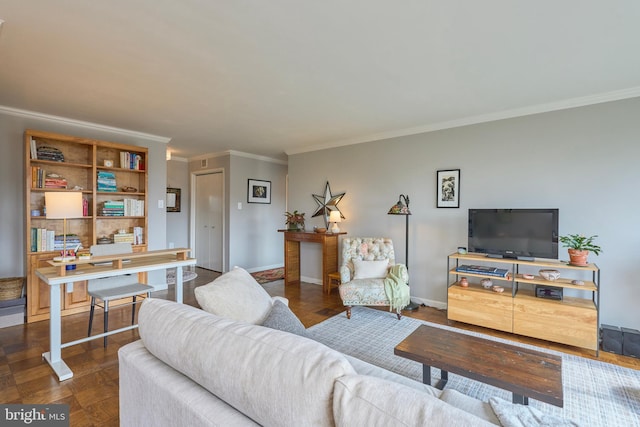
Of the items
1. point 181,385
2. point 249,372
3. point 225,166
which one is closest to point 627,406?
point 249,372

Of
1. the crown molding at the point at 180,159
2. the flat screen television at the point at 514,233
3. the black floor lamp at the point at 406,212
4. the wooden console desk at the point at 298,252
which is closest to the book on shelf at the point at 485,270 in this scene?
the flat screen television at the point at 514,233

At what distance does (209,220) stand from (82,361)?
3813mm

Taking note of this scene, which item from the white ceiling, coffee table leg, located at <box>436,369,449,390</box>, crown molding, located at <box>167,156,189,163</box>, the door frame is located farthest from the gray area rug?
crown molding, located at <box>167,156,189,163</box>

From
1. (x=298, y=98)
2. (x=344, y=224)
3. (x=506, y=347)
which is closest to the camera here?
(x=506, y=347)

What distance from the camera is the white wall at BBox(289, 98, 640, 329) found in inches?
112

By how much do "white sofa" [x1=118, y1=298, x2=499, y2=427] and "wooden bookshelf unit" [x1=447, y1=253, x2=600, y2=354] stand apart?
229 centimetres

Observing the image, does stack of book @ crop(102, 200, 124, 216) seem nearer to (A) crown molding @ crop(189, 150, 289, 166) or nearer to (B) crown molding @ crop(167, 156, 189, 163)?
(A) crown molding @ crop(189, 150, 289, 166)

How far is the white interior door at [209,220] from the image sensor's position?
587 centimetres

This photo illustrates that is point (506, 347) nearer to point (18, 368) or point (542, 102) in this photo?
point (542, 102)

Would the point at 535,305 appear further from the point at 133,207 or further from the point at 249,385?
the point at 133,207

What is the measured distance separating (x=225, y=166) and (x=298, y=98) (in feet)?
10.00

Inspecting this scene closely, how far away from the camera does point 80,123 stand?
12.5 ft

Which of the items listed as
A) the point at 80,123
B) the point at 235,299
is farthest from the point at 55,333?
the point at 80,123

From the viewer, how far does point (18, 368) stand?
7.64ft
